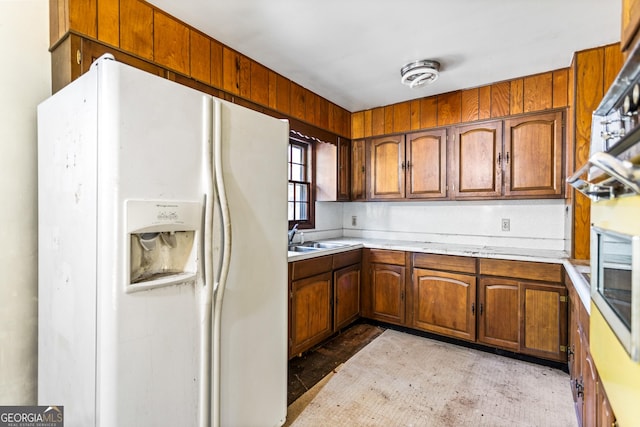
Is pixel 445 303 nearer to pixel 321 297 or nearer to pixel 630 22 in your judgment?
pixel 321 297

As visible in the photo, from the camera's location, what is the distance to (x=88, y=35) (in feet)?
4.96

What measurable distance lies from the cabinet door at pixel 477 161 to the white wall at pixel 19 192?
10.0 feet

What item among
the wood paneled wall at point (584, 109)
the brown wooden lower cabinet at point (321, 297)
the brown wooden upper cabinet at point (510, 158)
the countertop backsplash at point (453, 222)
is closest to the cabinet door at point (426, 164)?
the brown wooden upper cabinet at point (510, 158)

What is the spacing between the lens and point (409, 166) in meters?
3.27

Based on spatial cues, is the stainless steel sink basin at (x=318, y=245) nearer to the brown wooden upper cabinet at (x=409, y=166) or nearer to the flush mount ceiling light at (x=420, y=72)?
the brown wooden upper cabinet at (x=409, y=166)

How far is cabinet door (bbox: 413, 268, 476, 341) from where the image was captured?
2693mm

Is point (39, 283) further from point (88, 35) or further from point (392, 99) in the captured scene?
point (392, 99)

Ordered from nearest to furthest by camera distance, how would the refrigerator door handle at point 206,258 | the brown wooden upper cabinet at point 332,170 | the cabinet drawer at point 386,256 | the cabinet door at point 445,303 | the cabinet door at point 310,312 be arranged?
the refrigerator door handle at point 206,258
the cabinet door at point 310,312
the cabinet door at point 445,303
the cabinet drawer at point 386,256
the brown wooden upper cabinet at point 332,170

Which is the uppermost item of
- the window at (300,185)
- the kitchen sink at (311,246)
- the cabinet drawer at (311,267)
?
the window at (300,185)

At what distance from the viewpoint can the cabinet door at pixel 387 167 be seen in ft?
10.9

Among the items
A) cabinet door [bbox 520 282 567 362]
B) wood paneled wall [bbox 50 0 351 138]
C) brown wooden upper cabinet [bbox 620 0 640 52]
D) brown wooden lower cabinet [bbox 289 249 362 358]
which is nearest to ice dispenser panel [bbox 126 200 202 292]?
wood paneled wall [bbox 50 0 351 138]

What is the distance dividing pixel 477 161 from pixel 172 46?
8.57 ft

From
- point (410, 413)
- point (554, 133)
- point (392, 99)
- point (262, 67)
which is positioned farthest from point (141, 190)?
point (554, 133)

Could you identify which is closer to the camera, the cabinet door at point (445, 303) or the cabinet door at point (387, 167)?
the cabinet door at point (445, 303)
